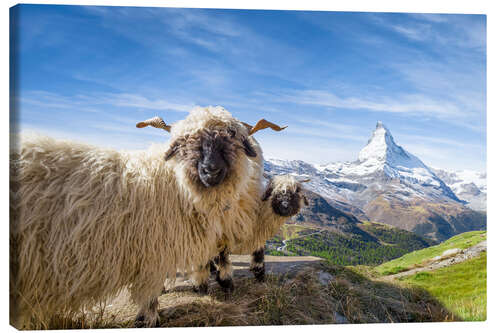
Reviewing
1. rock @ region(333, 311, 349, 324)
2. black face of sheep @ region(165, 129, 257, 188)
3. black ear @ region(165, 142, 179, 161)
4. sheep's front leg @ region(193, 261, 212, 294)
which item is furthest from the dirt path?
black ear @ region(165, 142, 179, 161)

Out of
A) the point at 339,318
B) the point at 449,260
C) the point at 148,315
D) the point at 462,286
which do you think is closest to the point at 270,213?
the point at 339,318

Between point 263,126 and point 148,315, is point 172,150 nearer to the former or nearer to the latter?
point 263,126

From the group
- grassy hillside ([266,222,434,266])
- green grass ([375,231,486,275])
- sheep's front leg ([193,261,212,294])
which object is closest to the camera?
sheep's front leg ([193,261,212,294])

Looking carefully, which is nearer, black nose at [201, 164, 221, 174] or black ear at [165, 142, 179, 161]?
black nose at [201, 164, 221, 174]

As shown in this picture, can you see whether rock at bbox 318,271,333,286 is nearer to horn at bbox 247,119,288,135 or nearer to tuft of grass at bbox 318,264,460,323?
tuft of grass at bbox 318,264,460,323

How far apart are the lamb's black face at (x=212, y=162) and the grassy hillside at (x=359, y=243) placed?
4131 mm

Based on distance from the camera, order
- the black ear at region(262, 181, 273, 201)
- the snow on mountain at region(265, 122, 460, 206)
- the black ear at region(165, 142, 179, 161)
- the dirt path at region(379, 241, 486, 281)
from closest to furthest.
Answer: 1. the black ear at region(165, 142, 179, 161)
2. the black ear at region(262, 181, 273, 201)
3. the dirt path at region(379, 241, 486, 281)
4. the snow on mountain at region(265, 122, 460, 206)

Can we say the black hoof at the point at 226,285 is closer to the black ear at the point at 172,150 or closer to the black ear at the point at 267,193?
the black ear at the point at 267,193

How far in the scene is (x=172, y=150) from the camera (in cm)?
300

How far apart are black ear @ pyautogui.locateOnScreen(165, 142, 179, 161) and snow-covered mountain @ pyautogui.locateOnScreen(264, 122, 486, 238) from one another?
2.30m

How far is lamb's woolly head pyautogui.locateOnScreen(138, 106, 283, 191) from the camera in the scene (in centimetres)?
281

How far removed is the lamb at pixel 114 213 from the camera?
2.76 meters

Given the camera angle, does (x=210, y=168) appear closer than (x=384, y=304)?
Yes

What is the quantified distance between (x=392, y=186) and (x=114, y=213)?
7.28 metres
